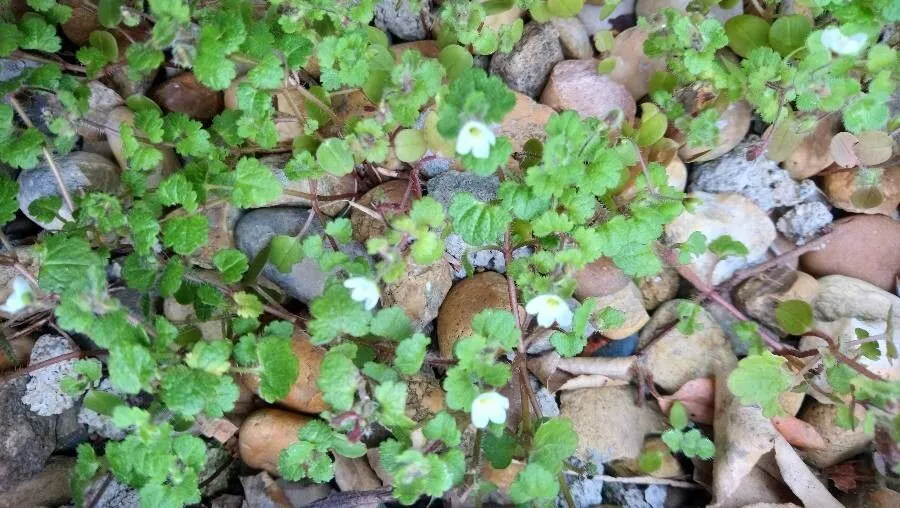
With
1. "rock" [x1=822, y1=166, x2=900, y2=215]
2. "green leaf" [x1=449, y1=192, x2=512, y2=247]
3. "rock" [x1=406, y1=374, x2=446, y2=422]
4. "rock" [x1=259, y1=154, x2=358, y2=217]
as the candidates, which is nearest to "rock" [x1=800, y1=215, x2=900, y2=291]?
"rock" [x1=822, y1=166, x2=900, y2=215]

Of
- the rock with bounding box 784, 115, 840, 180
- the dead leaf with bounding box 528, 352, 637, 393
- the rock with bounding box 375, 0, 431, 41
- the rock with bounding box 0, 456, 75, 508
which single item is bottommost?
the rock with bounding box 0, 456, 75, 508

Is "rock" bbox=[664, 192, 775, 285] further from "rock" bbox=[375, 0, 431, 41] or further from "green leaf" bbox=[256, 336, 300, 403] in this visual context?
"green leaf" bbox=[256, 336, 300, 403]

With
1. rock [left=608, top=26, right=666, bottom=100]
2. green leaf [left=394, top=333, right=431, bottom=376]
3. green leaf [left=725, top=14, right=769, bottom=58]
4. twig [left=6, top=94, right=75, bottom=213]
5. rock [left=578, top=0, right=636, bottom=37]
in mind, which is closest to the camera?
green leaf [left=394, top=333, right=431, bottom=376]

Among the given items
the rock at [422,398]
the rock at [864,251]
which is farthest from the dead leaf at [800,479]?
the rock at [422,398]

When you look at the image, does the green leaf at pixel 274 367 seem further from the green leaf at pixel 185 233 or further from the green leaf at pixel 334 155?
the green leaf at pixel 334 155

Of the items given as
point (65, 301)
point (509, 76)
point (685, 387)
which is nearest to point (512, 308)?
point (685, 387)

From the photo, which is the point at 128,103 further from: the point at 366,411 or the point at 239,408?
the point at 366,411
